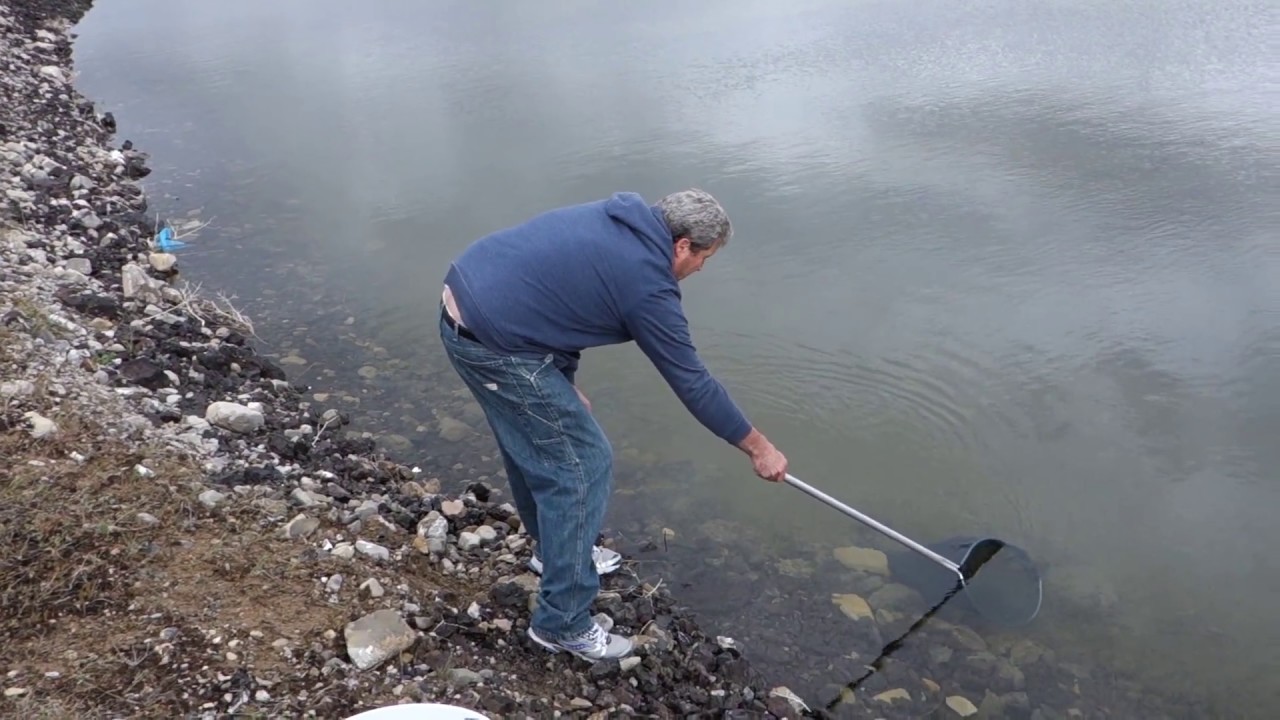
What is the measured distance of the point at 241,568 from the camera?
3.94 meters

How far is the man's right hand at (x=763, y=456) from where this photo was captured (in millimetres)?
3748

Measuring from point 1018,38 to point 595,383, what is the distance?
1033cm

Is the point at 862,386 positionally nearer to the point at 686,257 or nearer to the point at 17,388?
the point at 686,257

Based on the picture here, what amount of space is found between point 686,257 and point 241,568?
2342 mm

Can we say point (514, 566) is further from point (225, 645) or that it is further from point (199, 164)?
point (199, 164)

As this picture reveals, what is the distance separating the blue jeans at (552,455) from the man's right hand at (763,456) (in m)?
0.58

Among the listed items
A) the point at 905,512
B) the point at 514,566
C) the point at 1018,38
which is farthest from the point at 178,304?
the point at 1018,38

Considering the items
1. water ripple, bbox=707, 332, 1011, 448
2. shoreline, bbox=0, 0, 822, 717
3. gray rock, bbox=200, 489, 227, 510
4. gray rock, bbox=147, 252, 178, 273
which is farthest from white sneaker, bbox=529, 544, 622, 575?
gray rock, bbox=147, 252, 178, 273

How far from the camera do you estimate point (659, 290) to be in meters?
3.37

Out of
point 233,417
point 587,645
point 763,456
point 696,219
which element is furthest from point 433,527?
point 696,219

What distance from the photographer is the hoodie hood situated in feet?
11.1

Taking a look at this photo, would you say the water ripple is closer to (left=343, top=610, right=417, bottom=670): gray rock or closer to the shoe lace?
the shoe lace

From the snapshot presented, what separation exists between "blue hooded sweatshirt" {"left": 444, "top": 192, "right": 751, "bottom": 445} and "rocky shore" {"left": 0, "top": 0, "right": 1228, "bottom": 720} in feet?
4.50

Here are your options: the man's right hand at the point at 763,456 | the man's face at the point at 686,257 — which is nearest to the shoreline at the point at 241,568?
the man's right hand at the point at 763,456
